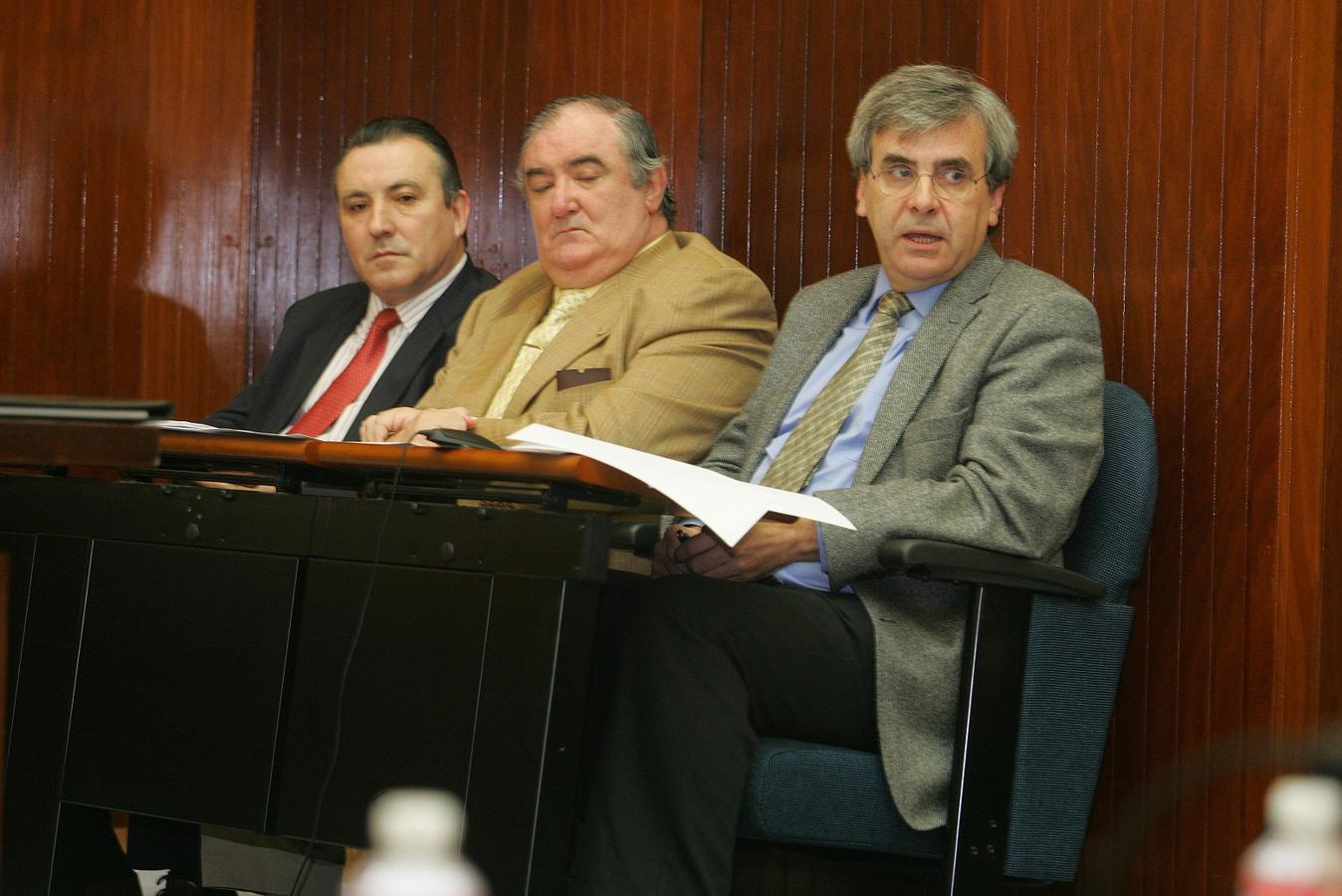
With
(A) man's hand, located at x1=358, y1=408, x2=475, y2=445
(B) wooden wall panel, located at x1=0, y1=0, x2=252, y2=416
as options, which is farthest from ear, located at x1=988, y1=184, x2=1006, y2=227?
(B) wooden wall panel, located at x1=0, y1=0, x2=252, y2=416

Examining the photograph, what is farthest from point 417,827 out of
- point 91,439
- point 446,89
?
point 446,89

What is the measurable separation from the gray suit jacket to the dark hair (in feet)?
4.36

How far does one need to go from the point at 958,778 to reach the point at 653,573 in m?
0.64

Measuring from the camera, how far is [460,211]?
3.21 m

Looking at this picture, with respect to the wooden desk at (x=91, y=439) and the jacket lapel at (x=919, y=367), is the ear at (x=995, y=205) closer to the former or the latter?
the jacket lapel at (x=919, y=367)

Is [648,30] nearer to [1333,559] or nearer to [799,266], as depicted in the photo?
[799,266]

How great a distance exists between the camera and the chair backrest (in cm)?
194

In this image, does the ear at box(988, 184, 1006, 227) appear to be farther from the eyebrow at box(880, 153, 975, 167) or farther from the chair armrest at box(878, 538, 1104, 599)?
the chair armrest at box(878, 538, 1104, 599)

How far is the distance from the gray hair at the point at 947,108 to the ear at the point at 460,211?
115 centimetres

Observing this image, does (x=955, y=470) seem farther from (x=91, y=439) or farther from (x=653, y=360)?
(x=91, y=439)

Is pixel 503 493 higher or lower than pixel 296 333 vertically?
lower

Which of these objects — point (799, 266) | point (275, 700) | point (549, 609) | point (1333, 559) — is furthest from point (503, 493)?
point (799, 266)

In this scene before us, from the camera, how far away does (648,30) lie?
3.28m

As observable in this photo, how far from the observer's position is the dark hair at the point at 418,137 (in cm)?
317
